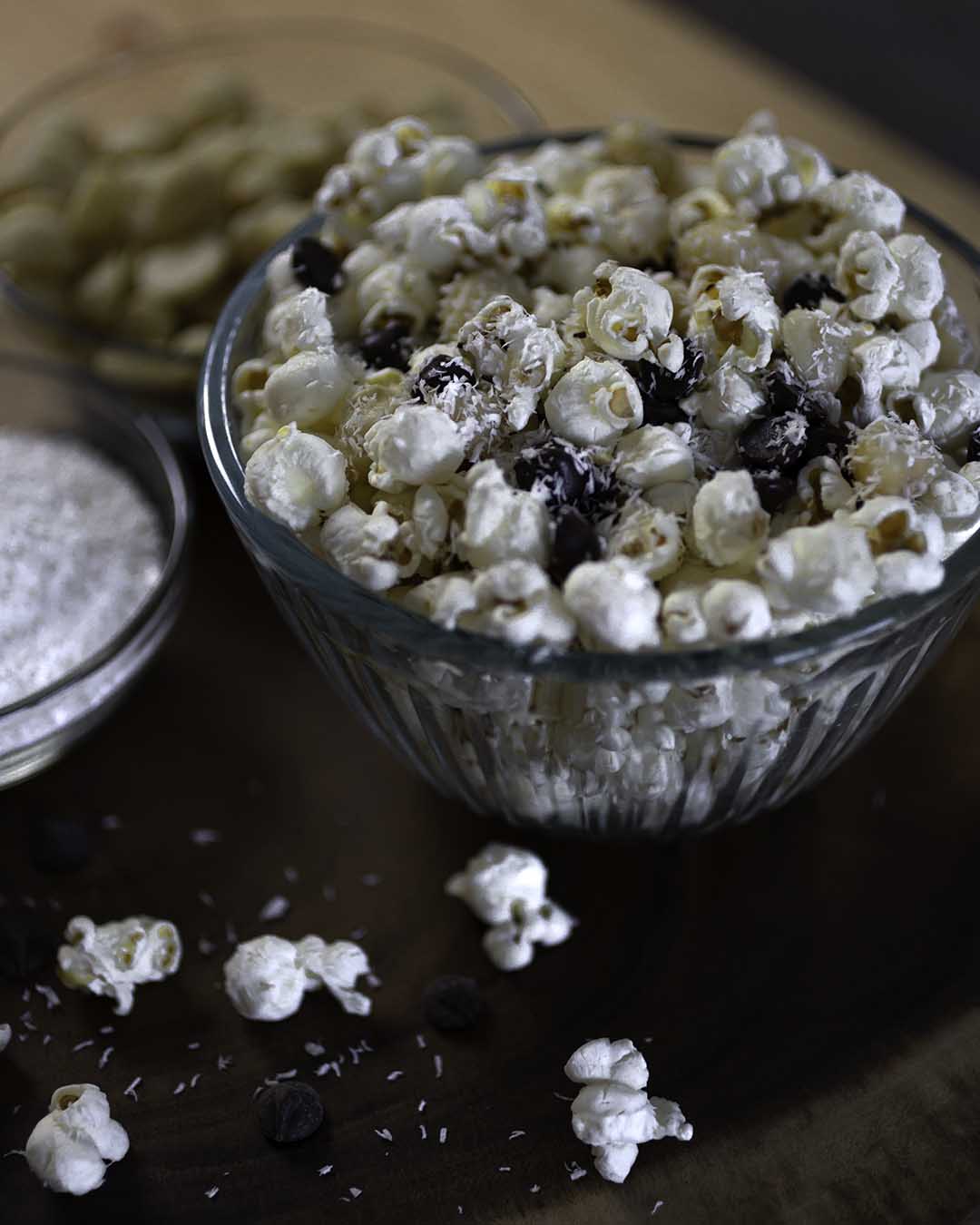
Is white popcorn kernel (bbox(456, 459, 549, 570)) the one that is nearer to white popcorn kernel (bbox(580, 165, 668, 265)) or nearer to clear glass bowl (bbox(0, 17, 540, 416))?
white popcorn kernel (bbox(580, 165, 668, 265))

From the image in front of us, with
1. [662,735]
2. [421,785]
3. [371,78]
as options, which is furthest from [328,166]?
[662,735]

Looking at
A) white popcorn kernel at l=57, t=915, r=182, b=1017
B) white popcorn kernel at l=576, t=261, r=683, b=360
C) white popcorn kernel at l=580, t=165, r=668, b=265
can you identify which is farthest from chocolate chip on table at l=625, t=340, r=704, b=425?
white popcorn kernel at l=57, t=915, r=182, b=1017

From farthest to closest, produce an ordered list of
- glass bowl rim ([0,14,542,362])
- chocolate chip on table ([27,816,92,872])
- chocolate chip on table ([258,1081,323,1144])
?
glass bowl rim ([0,14,542,362])
chocolate chip on table ([27,816,92,872])
chocolate chip on table ([258,1081,323,1144])

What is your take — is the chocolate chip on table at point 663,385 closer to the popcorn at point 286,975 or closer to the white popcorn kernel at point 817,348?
the white popcorn kernel at point 817,348

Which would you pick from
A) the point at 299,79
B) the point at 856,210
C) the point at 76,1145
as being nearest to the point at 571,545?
the point at 856,210

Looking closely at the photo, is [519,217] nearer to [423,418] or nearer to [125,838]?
[423,418]

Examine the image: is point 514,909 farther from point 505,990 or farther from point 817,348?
point 817,348
